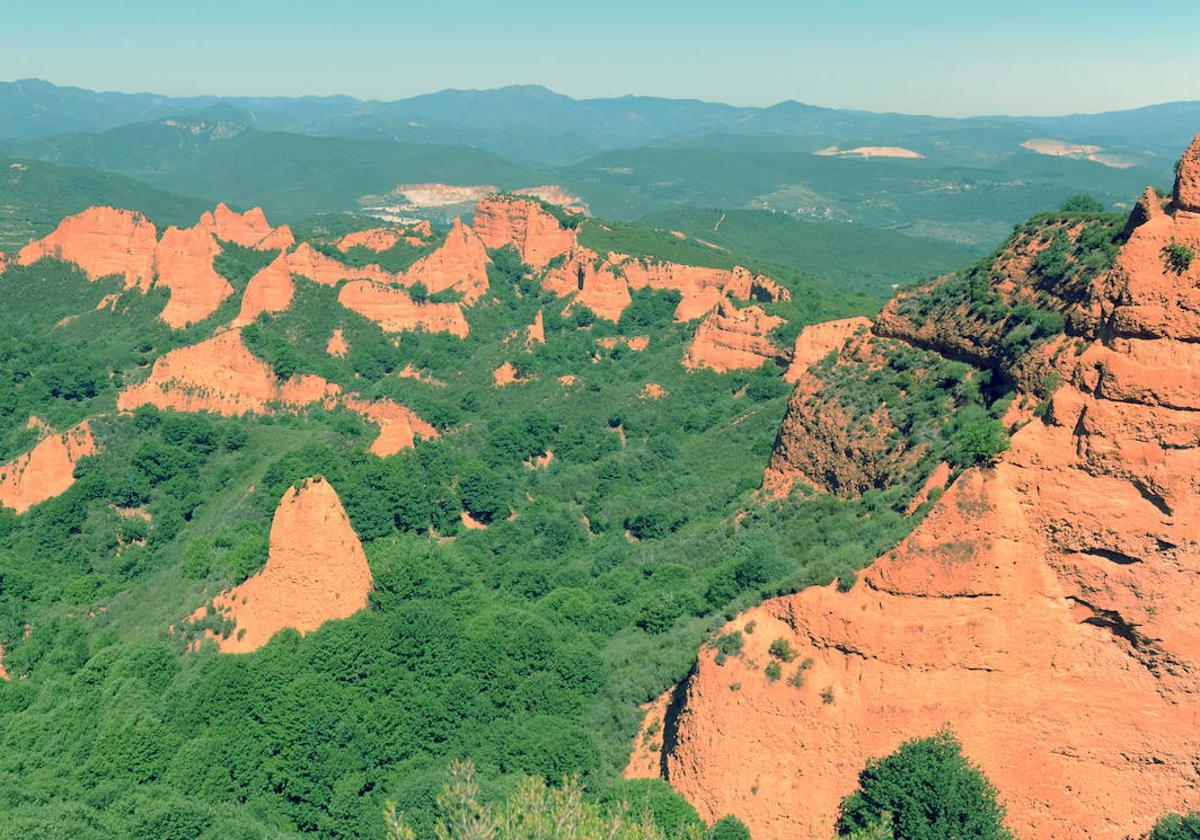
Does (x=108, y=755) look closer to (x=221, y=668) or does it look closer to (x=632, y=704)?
(x=221, y=668)

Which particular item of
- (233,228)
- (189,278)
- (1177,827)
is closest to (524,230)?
(233,228)

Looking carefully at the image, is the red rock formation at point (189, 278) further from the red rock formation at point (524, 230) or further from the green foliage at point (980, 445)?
the green foliage at point (980, 445)

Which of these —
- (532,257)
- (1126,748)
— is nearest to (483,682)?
(1126,748)

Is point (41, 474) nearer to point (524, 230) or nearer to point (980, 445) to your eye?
point (980, 445)

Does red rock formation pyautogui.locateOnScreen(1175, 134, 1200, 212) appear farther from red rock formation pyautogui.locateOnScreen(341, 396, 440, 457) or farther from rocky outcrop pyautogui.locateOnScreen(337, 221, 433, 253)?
rocky outcrop pyautogui.locateOnScreen(337, 221, 433, 253)

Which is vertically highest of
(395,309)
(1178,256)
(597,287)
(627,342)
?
(1178,256)

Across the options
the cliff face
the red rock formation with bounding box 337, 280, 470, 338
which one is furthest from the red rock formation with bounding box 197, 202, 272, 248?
the cliff face

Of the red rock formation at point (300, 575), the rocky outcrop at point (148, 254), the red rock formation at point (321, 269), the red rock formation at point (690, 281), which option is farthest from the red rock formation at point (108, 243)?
the red rock formation at point (300, 575)
